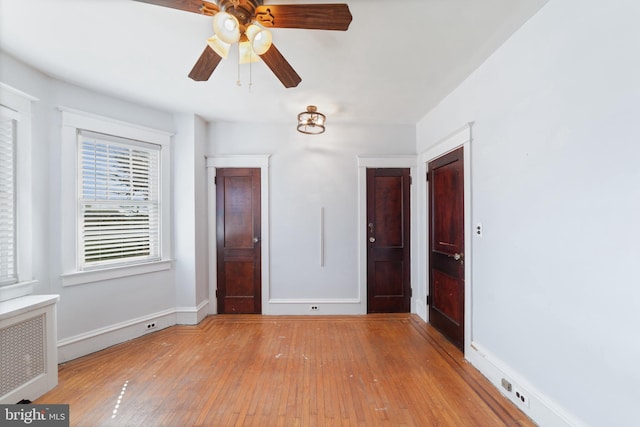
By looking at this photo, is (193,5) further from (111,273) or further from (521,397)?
(521,397)

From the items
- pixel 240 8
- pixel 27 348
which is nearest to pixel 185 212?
pixel 27 348

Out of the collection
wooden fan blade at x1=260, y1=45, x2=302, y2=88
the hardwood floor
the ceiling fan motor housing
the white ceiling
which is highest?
the white ceiling

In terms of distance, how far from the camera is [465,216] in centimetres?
252

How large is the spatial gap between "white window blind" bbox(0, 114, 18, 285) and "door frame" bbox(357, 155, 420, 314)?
11.2 ft

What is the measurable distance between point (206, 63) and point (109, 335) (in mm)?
2866

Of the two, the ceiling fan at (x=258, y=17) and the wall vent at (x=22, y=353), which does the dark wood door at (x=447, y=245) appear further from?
the wall vent at (x=22, y=353)

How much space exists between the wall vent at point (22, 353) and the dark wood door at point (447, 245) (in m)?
3.59

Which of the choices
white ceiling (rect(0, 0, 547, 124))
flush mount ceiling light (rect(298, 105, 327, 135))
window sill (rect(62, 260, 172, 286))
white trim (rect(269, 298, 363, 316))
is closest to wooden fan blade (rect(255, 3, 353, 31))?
white ceiling (rect(0, 0, 547, 124))

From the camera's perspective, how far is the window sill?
2.54 metres

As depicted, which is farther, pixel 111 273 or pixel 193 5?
pixel 111 273

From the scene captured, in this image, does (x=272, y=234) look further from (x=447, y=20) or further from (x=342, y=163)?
(x=447, y=20)

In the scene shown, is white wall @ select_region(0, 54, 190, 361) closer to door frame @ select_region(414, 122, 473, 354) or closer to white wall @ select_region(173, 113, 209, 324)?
white wall @ select_region(173, 113, 209, 324)

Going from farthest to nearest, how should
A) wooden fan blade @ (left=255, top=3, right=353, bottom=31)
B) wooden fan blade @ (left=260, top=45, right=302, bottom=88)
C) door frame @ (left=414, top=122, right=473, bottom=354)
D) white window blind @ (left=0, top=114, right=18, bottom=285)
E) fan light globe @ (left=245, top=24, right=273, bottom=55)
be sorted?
1. door frame @ (left=414, top=122, right=473, bottom=354)
2. white window blind @ (left=0, top=114, right=18, bottom=285)
3. wooden fan blade @ (left=260, top=45, right=302, bottom=88)
4. fan light globe @ (left=245, top=24, right=273, bottom=55)
5. wooden fan blade @ (left=255, top=3, right=353, bottom=31)

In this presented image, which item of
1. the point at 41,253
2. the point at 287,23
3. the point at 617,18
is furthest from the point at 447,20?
the point at 41,253
